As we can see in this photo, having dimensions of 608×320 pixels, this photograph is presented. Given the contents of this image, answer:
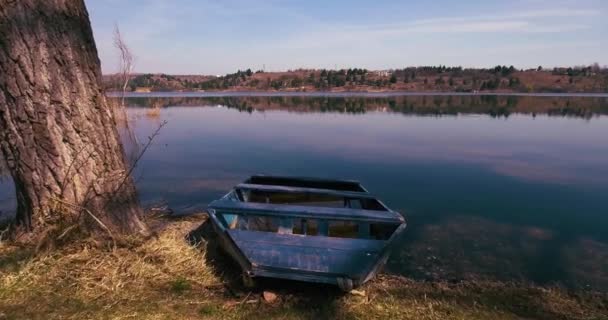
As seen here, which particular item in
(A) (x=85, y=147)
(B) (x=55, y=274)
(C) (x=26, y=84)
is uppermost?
(C) (x=26, y=84)

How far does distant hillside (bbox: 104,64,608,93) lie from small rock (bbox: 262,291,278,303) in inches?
3910

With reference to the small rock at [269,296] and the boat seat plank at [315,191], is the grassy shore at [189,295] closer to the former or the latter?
the small rock at [269,296]

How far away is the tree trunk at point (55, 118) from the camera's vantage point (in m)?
4.09

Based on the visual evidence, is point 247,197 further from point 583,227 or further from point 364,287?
point 583,227

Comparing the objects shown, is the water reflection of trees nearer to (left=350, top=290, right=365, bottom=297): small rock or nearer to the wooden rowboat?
the wooden rowboat

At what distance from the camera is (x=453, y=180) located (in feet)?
37.1

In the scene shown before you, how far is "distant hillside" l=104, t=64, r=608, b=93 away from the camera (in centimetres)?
10212

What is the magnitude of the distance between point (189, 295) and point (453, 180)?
29.4ft

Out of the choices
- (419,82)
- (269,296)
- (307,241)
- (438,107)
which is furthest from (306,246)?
(419,82)

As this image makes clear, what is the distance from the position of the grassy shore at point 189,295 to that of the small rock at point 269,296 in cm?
3

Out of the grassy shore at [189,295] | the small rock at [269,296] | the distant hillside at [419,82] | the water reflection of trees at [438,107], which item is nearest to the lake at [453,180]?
the grassy shore at [189,295]

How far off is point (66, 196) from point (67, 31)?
5.57 feet

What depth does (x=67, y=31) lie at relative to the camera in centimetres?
430

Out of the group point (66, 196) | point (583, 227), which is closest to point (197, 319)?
point (66, 196)
